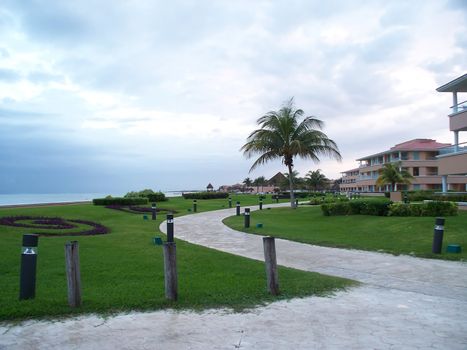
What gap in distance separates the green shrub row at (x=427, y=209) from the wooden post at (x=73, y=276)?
14387 mm

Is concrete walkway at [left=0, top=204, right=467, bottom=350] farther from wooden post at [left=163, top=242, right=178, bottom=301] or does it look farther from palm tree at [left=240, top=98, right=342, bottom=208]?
palm tree at [left=240, top=98, right=342, bottom=208]

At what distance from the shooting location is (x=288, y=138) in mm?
29031

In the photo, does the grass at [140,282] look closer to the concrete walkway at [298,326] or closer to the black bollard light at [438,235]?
the concrete walkway at [298,326]

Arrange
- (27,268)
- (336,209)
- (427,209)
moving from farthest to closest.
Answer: (336,209), (427,209), (27,268)

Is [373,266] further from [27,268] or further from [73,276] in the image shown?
[27,268]

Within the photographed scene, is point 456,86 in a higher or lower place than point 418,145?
lower

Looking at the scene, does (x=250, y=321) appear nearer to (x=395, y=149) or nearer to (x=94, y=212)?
(x=94, y=212)

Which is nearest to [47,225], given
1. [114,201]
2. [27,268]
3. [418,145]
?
[27,268]

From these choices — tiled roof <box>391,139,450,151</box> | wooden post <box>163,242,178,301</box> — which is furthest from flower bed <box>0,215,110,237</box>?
tiled roof <box>391,139,450,151</box>

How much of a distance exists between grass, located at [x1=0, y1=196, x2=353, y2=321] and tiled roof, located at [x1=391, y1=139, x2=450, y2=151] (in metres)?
60.7

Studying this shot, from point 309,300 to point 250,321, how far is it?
1.27 metres

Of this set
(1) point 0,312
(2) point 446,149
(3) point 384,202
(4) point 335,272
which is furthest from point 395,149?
(1) point 0,312

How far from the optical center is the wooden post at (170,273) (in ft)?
19.1

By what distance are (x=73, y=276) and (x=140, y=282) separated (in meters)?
1.58
